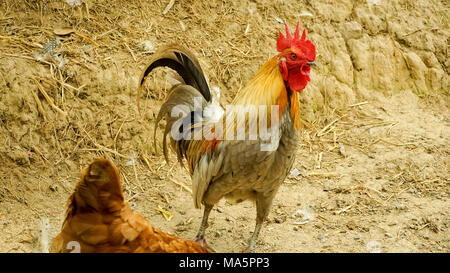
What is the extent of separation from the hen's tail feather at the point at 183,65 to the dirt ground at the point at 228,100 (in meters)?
1.12

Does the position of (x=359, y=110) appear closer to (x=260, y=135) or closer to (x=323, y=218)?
(x=323, y=218)

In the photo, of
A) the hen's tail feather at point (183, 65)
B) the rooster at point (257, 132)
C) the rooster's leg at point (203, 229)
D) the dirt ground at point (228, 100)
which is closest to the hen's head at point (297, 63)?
the rooster at point (257, 132)

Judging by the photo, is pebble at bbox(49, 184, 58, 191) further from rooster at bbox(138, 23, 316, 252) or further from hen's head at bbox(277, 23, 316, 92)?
hen's head at bbox(277, 23, 316, 92)

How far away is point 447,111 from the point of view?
6641 millimetres

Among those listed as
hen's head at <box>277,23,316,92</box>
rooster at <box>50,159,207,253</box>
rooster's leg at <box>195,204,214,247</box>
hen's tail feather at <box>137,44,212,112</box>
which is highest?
hen's tail feather at <box>137,44,212,112</box>

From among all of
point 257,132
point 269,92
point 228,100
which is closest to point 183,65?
point 269,92

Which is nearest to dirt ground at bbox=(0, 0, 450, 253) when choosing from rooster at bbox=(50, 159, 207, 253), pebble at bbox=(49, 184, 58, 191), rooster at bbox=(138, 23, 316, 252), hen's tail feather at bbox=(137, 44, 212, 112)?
pebble at bbox=(49, 184, 58, 191)

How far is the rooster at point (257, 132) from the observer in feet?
12.0

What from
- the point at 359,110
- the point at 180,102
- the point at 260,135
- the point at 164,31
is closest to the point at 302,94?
the point at 359,110

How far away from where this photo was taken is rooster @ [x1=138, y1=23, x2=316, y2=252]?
367cm

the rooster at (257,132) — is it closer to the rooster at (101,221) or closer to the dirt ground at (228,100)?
the dirt ground at (228,100)

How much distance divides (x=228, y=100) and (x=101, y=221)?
3233 mm

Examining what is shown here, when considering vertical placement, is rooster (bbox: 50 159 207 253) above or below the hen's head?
below

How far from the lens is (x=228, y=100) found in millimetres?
5949
